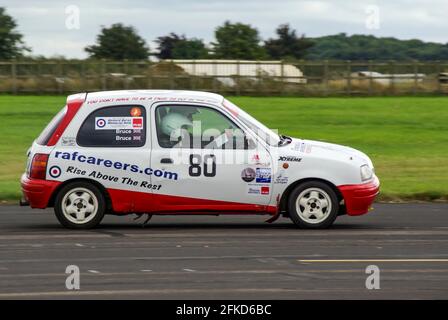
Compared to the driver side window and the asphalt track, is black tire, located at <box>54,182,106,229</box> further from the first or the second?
the driver side window

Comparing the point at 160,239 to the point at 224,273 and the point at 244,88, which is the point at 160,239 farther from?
the point at 244,88

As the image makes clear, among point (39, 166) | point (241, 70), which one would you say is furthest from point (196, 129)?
point (241, 70)

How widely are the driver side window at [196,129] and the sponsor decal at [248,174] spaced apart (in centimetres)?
31

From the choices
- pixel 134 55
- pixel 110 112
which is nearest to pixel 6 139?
pixel 110 112

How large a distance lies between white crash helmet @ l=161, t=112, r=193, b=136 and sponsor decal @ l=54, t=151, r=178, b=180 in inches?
20.3

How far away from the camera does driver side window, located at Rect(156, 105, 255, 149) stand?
13.7 meters

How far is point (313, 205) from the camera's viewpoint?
13664 mm

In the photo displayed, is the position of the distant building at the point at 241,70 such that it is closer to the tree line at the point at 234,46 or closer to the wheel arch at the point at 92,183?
the tree line at the point at 234,46

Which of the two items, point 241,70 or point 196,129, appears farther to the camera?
point 241,70

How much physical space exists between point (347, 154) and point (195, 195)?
Result: 6.49 ft

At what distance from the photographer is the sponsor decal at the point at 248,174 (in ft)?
44.4

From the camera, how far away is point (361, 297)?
9.34 metres

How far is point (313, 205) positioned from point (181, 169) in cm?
169

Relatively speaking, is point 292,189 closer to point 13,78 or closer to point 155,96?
point 155,96
